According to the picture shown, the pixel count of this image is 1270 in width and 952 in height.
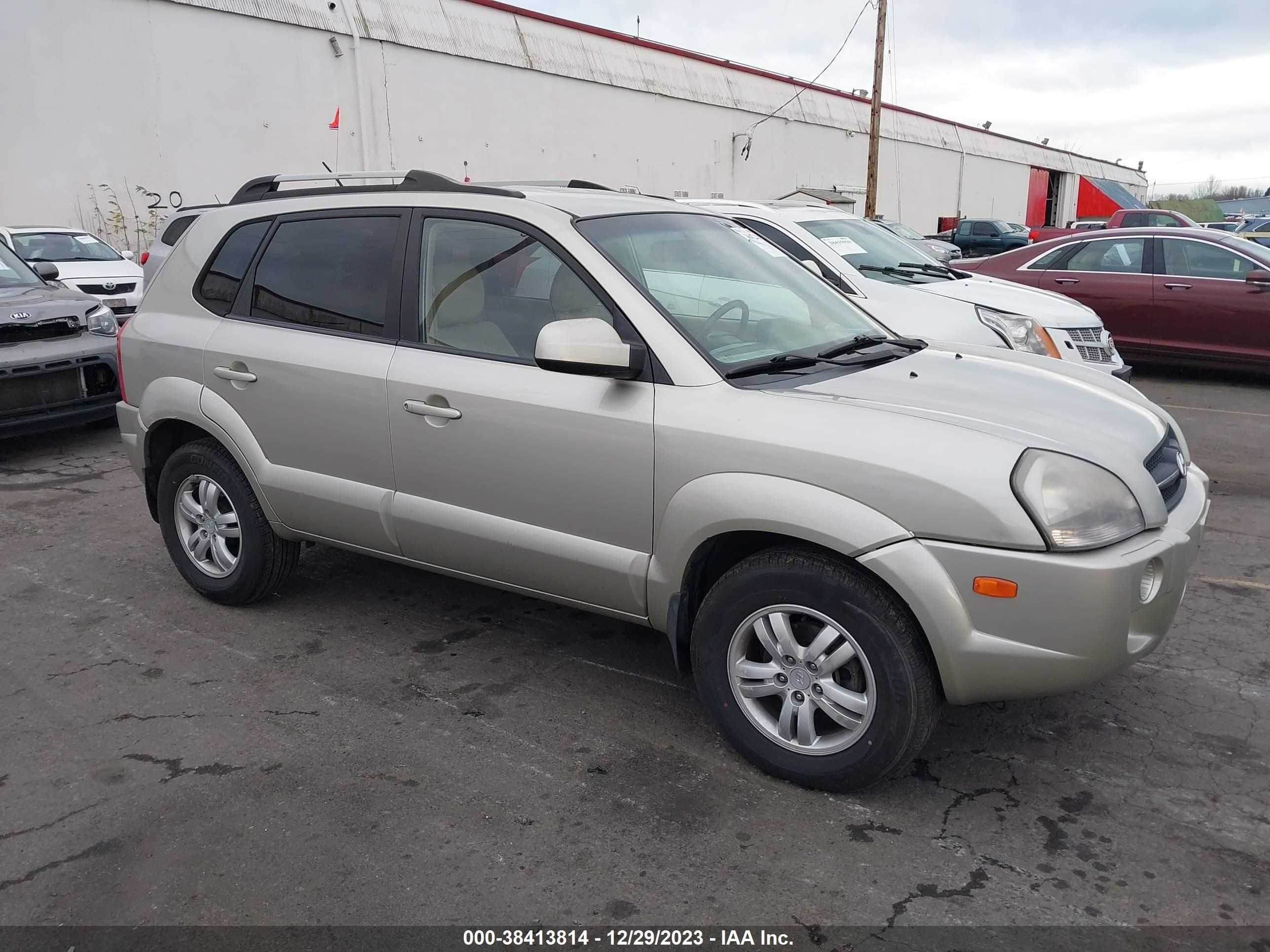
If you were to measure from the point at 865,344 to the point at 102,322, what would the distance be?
6.84m

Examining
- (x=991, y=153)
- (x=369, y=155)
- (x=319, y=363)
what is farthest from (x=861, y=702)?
(x=991, y=153)

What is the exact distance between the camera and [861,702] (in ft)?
9.71

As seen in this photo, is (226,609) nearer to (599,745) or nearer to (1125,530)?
→ (599,745)

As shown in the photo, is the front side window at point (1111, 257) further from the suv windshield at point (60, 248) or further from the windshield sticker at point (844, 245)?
the suv windshield at point (60, 248)

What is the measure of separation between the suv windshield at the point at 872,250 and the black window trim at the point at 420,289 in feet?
15.4

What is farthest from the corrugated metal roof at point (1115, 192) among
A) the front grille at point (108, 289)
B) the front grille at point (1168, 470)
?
the front grille at point (1168, 470)

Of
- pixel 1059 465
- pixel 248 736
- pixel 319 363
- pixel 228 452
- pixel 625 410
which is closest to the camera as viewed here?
pixel 1059 465

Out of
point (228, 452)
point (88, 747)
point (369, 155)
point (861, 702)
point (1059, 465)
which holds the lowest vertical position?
point (88, 747)

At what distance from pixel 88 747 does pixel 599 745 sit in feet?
5.76

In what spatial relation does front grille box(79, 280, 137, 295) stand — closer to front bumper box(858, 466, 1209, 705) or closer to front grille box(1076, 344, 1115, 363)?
front grille box(1076, 344, 1115, 363)

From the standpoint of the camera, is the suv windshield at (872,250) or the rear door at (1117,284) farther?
the rear door at (1117,284)

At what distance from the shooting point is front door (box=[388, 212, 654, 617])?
11.0 feet

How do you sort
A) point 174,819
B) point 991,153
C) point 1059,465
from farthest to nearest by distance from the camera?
point 991,153 < point 174,819 < point 1059,465

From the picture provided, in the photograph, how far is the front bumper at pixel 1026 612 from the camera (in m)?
2.69
